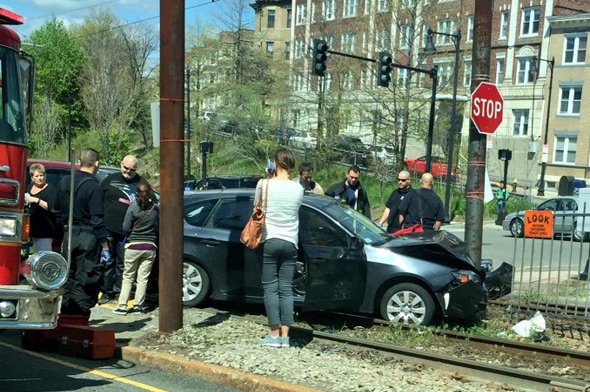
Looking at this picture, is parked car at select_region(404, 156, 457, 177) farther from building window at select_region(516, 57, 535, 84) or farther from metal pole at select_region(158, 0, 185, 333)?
metal pole at select_region(158, 0, 185, 333)

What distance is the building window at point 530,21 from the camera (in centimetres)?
4991

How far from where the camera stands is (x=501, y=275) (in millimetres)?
9750

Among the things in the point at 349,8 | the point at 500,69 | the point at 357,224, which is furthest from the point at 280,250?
the point at 500,69

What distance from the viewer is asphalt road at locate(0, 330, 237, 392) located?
5.77 meters

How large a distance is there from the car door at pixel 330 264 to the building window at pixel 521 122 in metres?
45.5

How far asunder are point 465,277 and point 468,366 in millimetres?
1938

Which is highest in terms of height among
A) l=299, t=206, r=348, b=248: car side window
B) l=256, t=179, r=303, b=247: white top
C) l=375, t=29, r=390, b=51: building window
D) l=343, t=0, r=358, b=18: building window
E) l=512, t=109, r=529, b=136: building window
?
l=343, t=0, r=358, b=18: building window

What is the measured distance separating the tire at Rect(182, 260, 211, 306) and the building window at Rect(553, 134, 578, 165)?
144 feet

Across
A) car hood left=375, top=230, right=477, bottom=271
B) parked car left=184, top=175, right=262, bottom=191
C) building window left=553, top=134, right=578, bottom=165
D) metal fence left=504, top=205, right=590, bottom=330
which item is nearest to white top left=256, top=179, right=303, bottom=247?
car hood left=375, top=230, right=477, bottom=271

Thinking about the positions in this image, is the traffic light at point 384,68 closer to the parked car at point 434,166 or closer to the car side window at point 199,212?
the parked car at point 434,166

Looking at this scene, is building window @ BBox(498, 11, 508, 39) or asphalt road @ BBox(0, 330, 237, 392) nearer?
asphalt road @ BBox(0, 330, 237, 392)

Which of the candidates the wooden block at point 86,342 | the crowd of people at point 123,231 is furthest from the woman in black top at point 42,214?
the wooden block at point 86,342

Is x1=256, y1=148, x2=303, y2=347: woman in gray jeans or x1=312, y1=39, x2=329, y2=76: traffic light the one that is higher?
x1=312, y1=39, x2=329, y2=76: traffic light

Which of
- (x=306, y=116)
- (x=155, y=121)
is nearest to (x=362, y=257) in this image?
(x=155, y=121)
